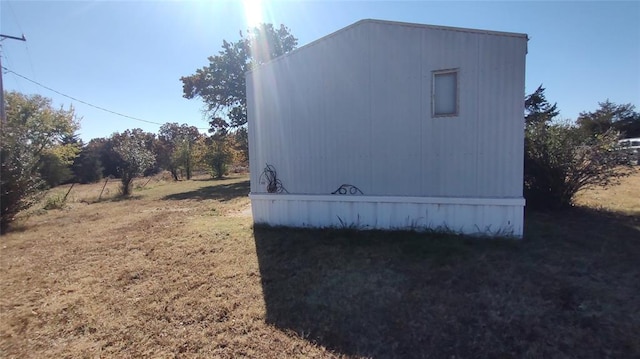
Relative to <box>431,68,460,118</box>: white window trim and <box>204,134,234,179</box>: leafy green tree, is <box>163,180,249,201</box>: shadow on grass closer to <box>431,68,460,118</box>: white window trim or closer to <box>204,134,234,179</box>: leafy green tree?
<box>204,134,234,179</box>: leafy green tree

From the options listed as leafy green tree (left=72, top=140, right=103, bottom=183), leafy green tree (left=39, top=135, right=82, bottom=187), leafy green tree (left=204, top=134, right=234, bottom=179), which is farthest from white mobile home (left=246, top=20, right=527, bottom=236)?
leafy green tree (left=72, top=140, right=103, bottom=183)

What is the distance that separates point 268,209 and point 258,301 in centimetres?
287

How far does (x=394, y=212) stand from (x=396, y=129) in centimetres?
132

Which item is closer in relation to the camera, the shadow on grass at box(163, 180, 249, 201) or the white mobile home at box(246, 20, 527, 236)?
the white mobile home at box(246, 20, 527, 236)

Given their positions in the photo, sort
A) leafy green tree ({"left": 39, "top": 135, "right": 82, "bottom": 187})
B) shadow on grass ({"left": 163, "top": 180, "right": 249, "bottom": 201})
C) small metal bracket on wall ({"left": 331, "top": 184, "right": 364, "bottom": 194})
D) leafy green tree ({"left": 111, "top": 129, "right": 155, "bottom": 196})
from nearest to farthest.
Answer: small metal bracket on wall ({"left": 331, "top": 184, "right": 364, "bottom": 194}) → shadow on grass ({"left": 163, "top": 180, "right": 249, "bottom": 201}) → leafy green tree ({"left": 111, "top": 129, "right": 155, "bottom": 196}) → leafy green tree ({"left": 39, "top": 135, "right": 82, "bottom": 187})

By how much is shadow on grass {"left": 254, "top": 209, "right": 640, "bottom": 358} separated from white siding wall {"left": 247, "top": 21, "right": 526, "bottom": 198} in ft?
3.28

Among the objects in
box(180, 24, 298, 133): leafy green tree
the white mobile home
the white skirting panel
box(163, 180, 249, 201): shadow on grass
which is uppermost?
box(180, 24, 298, 133): leafy green tree

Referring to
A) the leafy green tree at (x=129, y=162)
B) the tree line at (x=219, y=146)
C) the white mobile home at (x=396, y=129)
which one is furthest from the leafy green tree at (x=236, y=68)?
the white mobile home at (x=396, y=129)

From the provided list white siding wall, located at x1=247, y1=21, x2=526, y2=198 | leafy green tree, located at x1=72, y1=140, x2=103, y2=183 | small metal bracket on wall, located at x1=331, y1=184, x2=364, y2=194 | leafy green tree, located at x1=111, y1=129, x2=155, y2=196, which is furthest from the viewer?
leafy green tree, located at x1=72, y1=140, x2=103, y2=183

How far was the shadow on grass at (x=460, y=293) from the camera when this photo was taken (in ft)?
7.75

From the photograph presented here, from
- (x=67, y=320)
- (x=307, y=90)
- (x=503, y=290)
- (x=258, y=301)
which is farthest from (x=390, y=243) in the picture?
(x=67, y=320)

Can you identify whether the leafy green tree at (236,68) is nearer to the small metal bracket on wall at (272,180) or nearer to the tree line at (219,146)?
the tree line at (219,146)

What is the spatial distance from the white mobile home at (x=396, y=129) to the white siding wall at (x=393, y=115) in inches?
0.6

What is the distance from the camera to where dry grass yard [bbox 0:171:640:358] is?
2.44 metres
